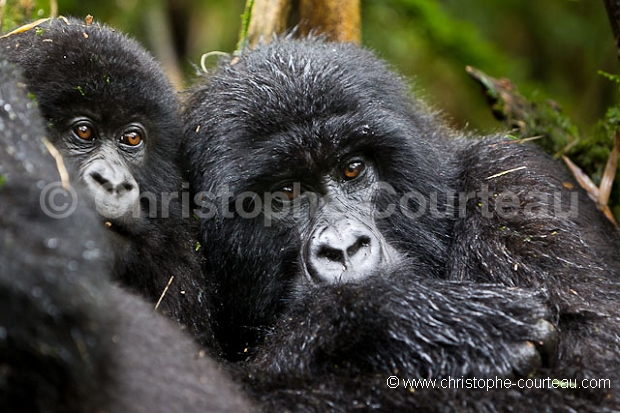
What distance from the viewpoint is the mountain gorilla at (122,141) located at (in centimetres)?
371

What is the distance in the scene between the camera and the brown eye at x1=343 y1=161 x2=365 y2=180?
13.4 ft

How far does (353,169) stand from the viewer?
408 cm

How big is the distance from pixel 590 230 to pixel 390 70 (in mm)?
1528

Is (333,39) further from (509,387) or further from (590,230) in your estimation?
(509,387)

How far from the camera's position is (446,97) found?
35.2 ft

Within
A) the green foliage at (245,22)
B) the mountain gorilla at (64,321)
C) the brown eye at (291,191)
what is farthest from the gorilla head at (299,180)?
the mountain gorilla at (64,321)

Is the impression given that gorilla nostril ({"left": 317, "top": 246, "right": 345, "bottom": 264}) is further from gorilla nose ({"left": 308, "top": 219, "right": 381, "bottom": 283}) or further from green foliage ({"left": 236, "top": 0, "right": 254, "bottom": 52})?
green foliage ({"left": 236, "top": 0, "right": 254, "bottom": 52})

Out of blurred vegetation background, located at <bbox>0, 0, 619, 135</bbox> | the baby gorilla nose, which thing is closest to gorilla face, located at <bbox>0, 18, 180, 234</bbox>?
the baby gorilla nose

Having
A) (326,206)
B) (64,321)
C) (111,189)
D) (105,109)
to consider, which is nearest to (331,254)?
(326,206)

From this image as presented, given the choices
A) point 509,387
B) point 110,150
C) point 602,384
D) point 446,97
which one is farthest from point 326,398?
point 446,97

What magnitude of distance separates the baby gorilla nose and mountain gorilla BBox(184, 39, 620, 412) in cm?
47

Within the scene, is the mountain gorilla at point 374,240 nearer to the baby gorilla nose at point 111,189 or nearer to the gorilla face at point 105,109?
the gorilla face at point 105,109

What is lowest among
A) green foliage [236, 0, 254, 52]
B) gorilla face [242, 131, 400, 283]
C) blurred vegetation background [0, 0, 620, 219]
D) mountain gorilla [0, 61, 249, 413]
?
mountain gorilla [0, 61, 249, 413]

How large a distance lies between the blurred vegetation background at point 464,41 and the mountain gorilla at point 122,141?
1310mm
